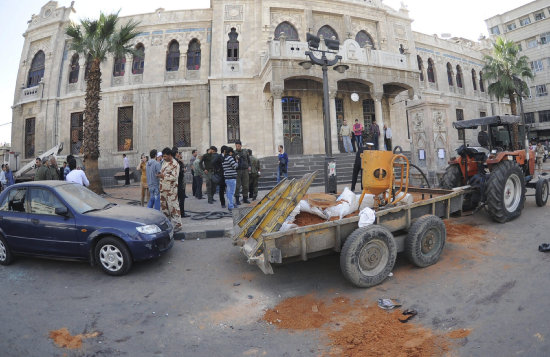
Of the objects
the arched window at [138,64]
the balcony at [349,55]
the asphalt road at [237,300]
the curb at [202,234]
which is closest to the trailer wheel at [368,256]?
the asphalt road at [237,300]

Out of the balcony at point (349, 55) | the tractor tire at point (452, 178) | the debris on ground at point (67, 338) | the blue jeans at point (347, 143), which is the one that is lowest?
the debris on ground at point (67, 338)

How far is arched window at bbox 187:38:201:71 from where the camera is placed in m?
19.4

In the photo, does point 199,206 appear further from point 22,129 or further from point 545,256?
point 22,129

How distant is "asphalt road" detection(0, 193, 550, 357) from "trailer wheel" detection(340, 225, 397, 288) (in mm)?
171

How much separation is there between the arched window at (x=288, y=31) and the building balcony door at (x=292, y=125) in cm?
442

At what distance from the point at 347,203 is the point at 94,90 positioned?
13.3 metres

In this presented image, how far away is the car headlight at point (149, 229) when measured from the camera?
4.28 metres

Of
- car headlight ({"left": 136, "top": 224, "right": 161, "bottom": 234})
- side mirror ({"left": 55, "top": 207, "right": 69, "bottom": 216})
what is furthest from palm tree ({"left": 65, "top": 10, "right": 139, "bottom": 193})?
car headlight ({"left": 136, "top": 224, "right": 161, "bottom": 234})

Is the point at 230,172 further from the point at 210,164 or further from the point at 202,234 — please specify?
the point at 202,234

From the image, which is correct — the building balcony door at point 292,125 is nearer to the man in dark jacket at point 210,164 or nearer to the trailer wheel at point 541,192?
the man in dark jacket at point 210,164

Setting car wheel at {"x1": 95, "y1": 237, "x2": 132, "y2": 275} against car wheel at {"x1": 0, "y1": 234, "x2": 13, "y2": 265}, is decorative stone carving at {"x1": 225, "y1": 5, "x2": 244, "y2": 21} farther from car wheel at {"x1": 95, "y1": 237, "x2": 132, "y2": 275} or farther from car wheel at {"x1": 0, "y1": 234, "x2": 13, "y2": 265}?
car wheel at {"x1": 95, "y1": 237, "x2": 132, "y2": 275}

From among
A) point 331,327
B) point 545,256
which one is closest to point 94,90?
point 331,327

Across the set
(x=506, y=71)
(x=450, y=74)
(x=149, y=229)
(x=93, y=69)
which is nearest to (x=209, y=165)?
(x=149, y=229)

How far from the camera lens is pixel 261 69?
1745 centimetres
